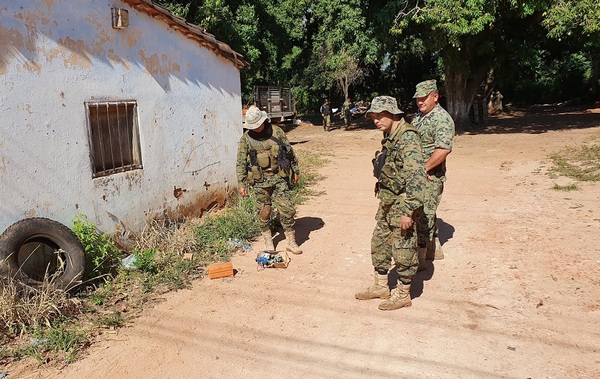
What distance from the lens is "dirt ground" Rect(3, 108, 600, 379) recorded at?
3254 mm

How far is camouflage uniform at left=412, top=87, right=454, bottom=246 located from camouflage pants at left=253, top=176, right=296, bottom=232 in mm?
1582

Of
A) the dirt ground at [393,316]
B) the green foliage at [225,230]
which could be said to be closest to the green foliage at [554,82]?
the dirt ground at [393,316]

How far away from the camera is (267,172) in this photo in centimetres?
537

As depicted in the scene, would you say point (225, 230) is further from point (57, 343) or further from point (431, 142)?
point (431, 142)

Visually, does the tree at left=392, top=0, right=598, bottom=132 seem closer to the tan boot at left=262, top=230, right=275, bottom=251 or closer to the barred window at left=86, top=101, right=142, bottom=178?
the tan boot at left=262, top=230, right=275, bottom=251

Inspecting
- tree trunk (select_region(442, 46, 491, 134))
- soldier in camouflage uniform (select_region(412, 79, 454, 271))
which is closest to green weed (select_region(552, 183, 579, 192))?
soldier in camouflage uniform (select_region(412, 79, 454, 271))

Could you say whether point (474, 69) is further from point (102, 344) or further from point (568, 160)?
point (102, 344)

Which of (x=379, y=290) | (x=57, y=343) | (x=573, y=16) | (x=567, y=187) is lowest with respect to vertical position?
(x=57, y=343)

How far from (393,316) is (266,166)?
2.24 meters

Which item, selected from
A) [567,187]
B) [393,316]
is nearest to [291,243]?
A: [393,316]

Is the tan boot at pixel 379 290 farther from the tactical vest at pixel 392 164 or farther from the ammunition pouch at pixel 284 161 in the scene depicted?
the ammunition pouch at pixel 284 161

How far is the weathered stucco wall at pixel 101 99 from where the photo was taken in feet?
14.4

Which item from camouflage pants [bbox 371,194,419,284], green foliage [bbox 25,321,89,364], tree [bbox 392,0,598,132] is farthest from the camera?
tree [bbox 392,0,598,132]

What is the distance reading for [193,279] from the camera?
16.1 ft
